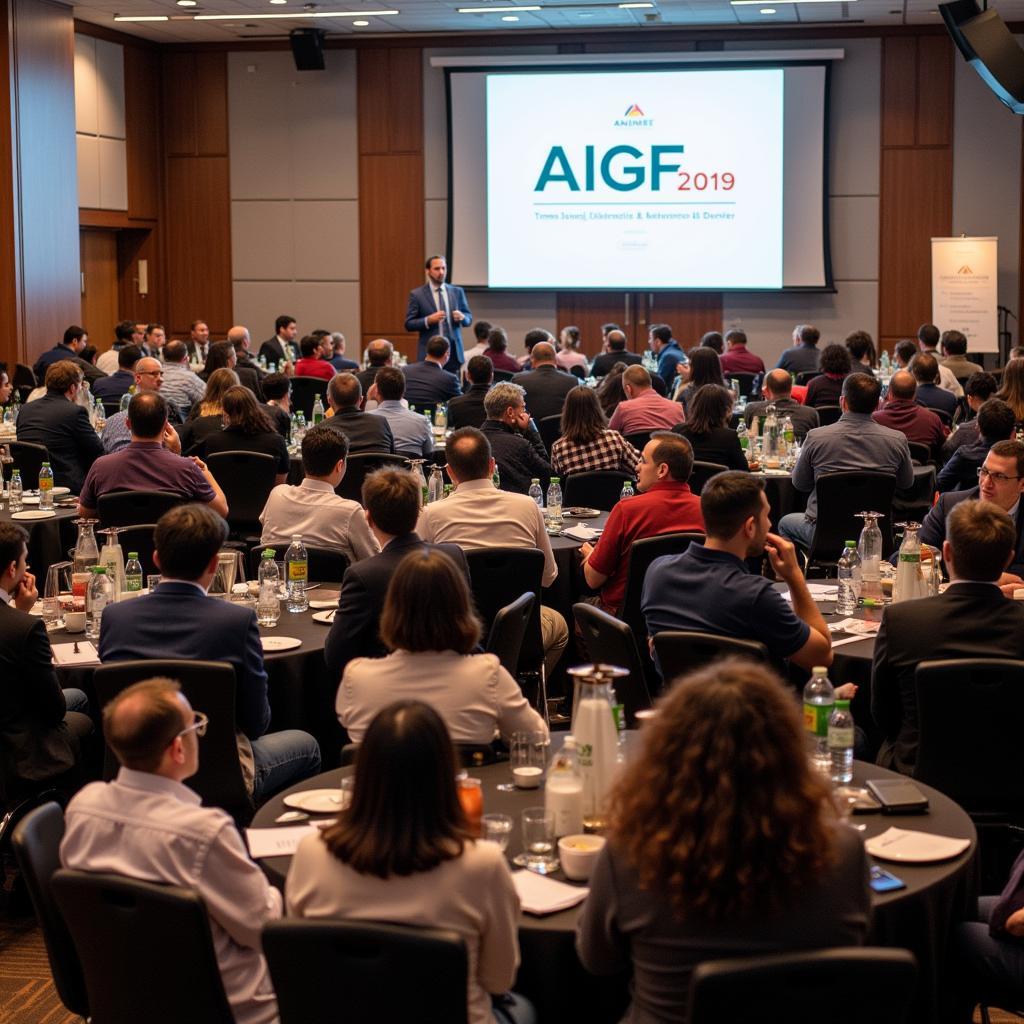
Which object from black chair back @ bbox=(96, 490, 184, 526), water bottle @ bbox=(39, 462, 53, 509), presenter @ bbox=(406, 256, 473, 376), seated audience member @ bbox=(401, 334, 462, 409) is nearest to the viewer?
black chair back @ bbox=(96, 490, 184, 526)

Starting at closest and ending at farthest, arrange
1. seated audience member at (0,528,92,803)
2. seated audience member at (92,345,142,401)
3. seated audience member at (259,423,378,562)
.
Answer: seated audience member at (0,528,92,803) < seated audience member at (259,423,378,562) < seated audience member at (92,345,142,401)

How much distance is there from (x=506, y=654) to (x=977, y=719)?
1.68 metres

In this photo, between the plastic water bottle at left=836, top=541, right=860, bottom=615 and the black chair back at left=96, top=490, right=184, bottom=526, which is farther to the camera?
the black chair back at left=96, top=490, right=184, bottom=526

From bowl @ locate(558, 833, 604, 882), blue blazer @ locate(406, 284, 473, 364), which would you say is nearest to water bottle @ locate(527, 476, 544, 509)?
bowl @ locate(558, 833, 604, 882)

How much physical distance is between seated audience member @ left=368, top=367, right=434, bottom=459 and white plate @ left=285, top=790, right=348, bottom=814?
19.5 feet

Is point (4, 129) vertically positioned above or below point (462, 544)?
above

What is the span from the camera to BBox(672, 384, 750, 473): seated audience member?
8406mm

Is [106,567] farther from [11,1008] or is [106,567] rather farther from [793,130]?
[793,130]

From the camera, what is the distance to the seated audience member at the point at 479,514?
5934mm

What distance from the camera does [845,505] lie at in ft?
24.8

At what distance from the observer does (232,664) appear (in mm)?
4074

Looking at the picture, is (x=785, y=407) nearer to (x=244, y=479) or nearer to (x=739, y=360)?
(x=739, y=360)

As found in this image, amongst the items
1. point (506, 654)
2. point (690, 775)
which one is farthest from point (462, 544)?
point (690, 775)

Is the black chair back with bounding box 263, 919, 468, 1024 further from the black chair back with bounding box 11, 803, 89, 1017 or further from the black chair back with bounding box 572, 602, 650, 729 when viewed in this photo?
the black chair back with bounding box 572, 602, 650, 729
